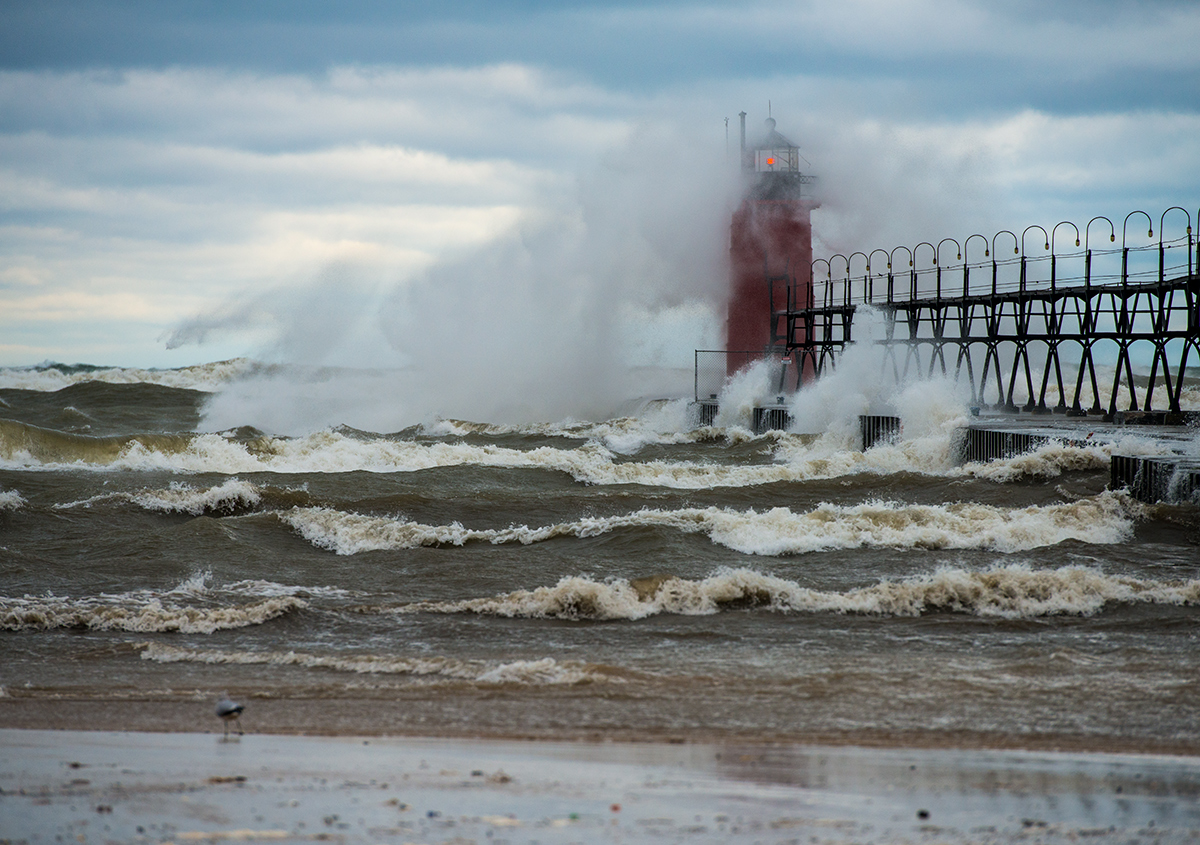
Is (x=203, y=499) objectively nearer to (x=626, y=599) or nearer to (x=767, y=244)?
(x=626, y=599)

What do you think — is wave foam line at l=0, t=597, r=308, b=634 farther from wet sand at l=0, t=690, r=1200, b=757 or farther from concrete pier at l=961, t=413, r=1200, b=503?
concrete pier at l=961, t=413, r=1200, b=503

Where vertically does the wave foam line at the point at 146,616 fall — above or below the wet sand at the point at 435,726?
below

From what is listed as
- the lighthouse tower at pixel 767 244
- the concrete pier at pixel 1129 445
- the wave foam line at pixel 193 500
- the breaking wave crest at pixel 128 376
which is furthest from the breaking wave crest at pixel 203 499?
the breaking wave crest at pixel 128 376

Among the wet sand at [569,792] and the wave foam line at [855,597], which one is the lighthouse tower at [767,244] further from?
the wet sand at [569,792]

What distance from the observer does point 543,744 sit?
244 inches

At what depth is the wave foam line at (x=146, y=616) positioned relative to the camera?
10492mm

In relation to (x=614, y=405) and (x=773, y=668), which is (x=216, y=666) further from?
(x=614, y=405)

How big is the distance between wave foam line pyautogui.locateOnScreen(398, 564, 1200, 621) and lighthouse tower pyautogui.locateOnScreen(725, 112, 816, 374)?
35572 mm

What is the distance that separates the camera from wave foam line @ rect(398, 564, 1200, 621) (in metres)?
10.7

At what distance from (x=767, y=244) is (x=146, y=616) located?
38.8 m

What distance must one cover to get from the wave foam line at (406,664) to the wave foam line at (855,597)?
6.83 feet

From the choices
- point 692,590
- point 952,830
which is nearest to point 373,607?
point 692,590

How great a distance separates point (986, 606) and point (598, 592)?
353cm

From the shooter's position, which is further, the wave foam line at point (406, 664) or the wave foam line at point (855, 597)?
the wave foam line at point (855, 597)
